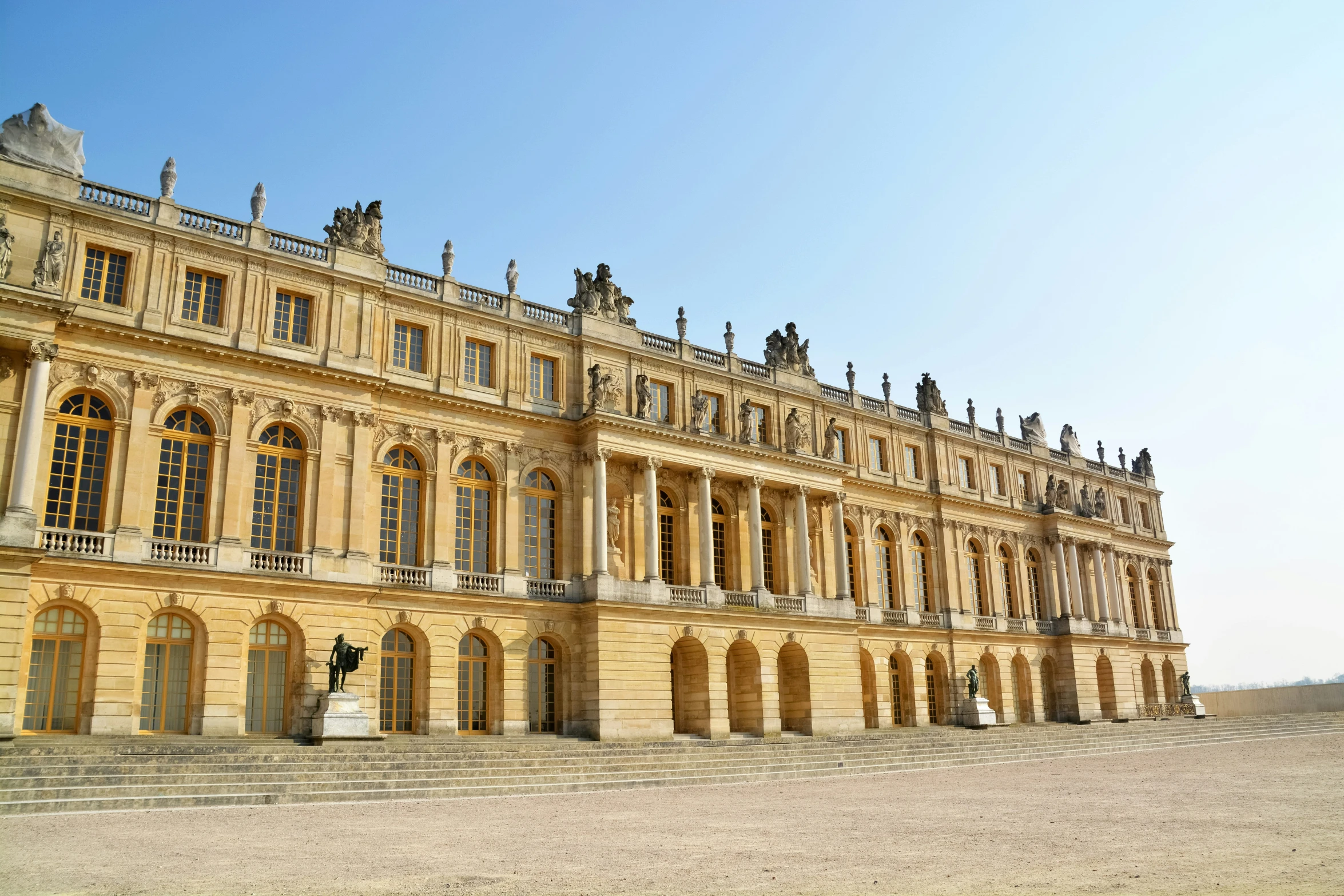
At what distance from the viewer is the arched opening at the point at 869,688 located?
4172 centimetres

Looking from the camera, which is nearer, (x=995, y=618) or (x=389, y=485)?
(x=389, y=485)

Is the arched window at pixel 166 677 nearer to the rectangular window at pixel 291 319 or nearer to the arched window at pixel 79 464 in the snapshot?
the arched window at pixel 79 464

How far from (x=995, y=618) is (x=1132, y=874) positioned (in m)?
40.5

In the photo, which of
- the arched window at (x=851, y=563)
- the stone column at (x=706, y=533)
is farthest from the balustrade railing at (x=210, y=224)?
the arched window at (x=851, y=563)

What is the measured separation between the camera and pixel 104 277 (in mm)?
25688

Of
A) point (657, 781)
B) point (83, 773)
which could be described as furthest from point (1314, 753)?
point (83, 773)

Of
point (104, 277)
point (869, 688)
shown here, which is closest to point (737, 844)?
point (104, 277)

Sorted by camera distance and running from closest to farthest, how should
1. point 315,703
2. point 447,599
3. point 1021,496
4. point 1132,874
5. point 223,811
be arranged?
1. point 1132,874
2. point 223,811
3. point 315,703
4. point 447,599
5. point 1021,496

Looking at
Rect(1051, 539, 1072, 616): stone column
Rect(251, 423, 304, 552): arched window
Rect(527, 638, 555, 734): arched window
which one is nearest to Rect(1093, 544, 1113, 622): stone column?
Rect(1051, 539, 1072, 616): stone column

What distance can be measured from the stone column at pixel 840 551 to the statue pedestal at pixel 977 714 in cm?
725

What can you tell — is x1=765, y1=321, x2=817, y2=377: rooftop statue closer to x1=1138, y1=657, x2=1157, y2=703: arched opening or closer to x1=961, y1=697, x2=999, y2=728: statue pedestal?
Result: x1=961, y1=697, x2=999, y2=728: statue pedestal

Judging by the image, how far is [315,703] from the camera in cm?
2592

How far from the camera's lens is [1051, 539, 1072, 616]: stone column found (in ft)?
169

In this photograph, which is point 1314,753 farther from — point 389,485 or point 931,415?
point 389,485
